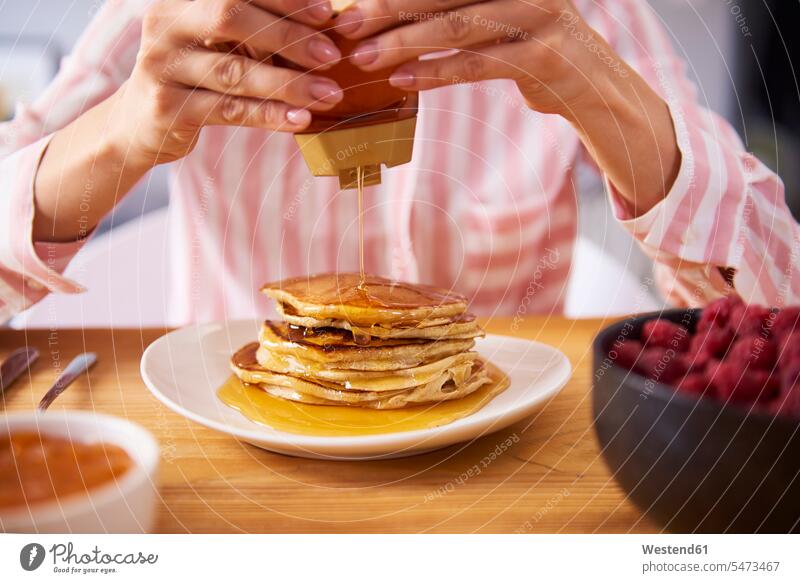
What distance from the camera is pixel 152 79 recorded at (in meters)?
0.44

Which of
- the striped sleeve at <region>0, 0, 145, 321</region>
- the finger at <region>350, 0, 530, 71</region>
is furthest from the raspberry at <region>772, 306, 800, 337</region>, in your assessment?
the striped sleeve at <region>0, 0, 145, 321</region>

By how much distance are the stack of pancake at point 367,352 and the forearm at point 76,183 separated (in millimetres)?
161

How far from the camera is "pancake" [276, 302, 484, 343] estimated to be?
0.45m

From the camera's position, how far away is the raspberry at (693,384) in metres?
0.32

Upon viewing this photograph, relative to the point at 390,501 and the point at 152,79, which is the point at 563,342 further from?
the point at 152,79

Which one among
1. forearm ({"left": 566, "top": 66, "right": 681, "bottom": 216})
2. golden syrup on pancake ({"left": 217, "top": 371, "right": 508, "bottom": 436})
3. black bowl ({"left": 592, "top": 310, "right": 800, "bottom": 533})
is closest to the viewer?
black bowl ({"left": 592, "top": 310, "right": 800, "bottom": 533})

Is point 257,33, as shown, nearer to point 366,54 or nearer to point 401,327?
point 366,54

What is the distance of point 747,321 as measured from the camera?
37 cm

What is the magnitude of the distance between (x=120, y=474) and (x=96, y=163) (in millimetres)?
273

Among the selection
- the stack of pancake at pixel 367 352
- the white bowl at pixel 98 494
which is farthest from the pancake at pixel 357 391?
the white bowl at pixel 98 494

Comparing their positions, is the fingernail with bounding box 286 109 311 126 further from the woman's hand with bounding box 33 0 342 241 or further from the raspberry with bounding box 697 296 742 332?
the raspberry with bounding box 697 296 742 332

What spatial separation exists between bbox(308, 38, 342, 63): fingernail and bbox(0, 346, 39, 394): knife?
0.95 ft
